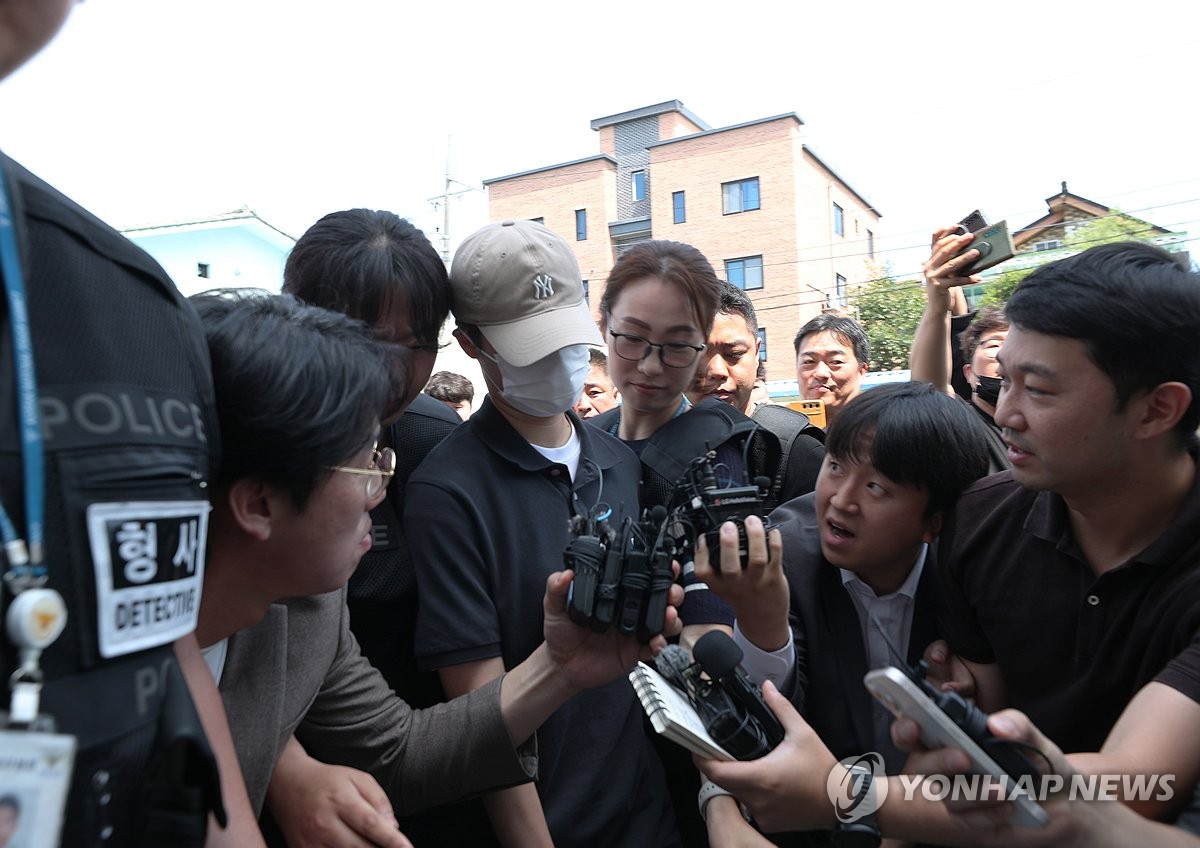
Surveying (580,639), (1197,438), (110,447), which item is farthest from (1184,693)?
(110,447)

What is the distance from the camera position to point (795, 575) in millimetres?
2465

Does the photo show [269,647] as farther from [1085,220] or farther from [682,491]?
[1085,220]

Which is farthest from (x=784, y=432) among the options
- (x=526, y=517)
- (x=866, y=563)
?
(x=526, y=517)

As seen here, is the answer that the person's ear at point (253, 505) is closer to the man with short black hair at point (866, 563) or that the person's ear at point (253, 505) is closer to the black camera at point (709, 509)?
the black camera at point (709, 509)

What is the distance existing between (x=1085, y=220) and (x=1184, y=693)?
33.5 metres

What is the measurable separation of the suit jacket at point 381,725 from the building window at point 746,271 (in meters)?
30.3

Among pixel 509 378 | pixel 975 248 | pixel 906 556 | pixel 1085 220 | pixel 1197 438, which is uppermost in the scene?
pixel 1085 220

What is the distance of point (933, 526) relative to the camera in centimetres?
244

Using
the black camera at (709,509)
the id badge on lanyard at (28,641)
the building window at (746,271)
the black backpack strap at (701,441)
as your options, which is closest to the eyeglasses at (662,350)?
the black backpack strap at (701,441)

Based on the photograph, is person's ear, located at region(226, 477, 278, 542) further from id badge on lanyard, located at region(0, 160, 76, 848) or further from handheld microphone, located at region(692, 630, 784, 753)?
handheld microphone, located at region(692, 630, 784, 753)

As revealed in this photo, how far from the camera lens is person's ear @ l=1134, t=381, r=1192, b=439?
6.43ft

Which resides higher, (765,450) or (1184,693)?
(765,450)

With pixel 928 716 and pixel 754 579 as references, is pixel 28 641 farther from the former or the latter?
pixel 754 579

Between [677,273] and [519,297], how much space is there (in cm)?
61
